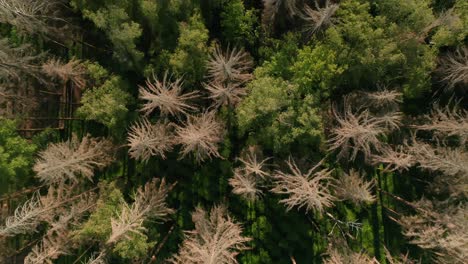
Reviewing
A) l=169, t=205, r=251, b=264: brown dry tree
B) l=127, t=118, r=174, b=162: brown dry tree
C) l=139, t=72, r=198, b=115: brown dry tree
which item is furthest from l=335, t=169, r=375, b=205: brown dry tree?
l=127, t=118, r=174, b=162: brown dry tree

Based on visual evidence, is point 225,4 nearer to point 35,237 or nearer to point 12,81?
point 12,81

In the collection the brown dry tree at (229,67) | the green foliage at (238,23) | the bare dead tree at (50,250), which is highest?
the green foliage at (238,23)

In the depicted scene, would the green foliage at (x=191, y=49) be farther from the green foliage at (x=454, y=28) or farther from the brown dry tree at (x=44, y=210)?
the green foliage at (x=454, y=28)

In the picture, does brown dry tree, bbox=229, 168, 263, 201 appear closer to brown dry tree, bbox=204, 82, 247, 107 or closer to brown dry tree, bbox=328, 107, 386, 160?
brown dry tree, bbox=204, 82, 247, 107

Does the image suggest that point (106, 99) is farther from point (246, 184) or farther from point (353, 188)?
point (353, 188)

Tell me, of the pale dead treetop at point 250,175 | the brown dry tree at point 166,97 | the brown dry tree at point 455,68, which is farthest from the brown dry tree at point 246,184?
the brown dry tree at point 455,68

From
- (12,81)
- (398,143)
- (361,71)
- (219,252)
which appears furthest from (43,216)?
(398,143)
